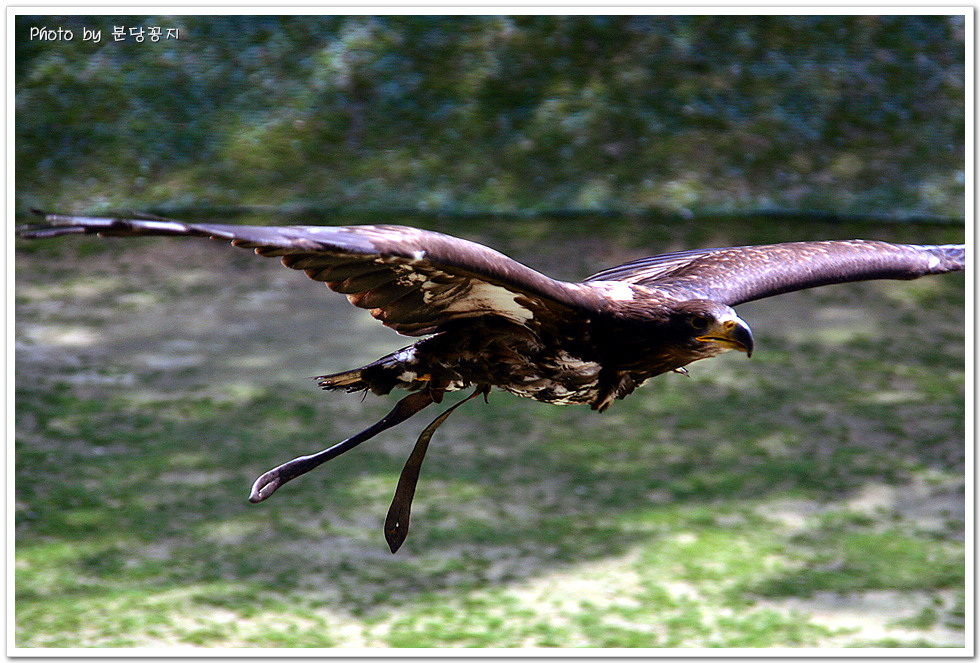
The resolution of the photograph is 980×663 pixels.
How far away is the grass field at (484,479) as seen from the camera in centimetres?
872

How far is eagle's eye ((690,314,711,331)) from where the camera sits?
3.93 metres

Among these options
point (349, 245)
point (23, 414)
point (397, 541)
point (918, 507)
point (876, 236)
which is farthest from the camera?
point (876, 236)

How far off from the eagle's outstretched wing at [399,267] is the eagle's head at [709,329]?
338mm

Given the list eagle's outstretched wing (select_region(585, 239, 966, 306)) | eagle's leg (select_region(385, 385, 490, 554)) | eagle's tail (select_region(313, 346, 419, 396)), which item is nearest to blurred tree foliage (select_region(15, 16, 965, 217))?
eagle's outstretched wing (select_region(585, 239, 966, 306))

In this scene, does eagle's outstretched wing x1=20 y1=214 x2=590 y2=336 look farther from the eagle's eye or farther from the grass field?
the grass field

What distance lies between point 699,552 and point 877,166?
5.56 meters

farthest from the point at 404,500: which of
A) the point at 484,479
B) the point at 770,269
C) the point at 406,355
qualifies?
the point at 484,479

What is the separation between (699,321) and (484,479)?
6.42 meters

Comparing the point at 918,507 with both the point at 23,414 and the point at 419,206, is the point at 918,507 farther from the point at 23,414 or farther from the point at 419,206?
the point at 23,414

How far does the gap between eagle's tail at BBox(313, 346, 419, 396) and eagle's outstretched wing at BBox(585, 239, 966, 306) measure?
0.79 metres

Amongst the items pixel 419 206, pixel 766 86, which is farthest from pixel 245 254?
pixel 766 86

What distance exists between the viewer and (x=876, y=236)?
472 inches

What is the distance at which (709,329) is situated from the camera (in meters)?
3.92

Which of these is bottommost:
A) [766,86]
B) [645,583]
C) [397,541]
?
[645,583]
